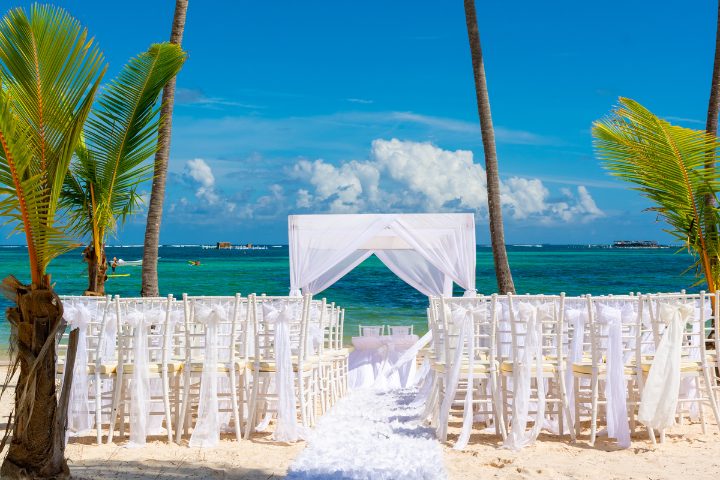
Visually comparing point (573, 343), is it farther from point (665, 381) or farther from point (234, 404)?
point (234, 404)

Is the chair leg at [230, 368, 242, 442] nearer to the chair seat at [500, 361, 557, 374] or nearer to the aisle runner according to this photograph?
the aisle runner

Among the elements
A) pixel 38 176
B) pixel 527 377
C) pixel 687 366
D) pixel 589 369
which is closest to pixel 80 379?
pixel 38 176

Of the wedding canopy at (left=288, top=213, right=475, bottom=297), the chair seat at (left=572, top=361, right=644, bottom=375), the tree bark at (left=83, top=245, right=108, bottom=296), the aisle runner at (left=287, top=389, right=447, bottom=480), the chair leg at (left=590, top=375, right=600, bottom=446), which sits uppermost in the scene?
the wedding canopy at (left=288, top=213, right=475, bottom=297)

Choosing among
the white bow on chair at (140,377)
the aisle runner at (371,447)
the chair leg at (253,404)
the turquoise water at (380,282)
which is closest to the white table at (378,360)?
the aisle runner at (371,447)

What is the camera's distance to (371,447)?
590cm

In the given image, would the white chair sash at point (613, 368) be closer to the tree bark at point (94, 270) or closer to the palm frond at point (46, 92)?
the palm frond at point (46, 92)

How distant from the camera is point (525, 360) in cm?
616

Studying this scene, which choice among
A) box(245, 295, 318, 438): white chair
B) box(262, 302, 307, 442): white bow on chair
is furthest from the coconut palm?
box(262, 302, 307, 442): white bow on chair

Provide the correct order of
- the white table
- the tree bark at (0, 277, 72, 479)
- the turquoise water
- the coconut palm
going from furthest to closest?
1. the turquoise water
2. the white table
3. the coconut palm
4. the tree bark at (0, 277, 72, 479)

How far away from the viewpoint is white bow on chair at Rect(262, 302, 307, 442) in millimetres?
6270

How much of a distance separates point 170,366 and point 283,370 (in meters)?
0.92

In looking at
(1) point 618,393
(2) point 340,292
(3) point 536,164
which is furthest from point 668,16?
(1) point 618,393

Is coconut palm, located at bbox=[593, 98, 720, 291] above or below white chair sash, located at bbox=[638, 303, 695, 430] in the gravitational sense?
above

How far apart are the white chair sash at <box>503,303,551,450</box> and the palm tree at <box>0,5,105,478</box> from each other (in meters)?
3.26
